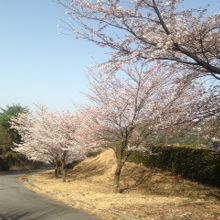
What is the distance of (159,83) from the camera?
1872 cm

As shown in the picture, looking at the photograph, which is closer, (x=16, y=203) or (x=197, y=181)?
A: (x=16, y=203)

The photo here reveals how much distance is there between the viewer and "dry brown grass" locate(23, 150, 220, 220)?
13008 millimetres

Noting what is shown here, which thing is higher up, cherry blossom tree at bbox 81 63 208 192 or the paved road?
cherry blossom tree at bbox 81 63 208 192

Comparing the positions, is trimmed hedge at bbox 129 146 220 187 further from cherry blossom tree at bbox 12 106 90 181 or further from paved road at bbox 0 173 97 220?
paved road at bbox 0 173 97 220

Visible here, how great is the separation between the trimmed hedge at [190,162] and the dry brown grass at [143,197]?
436 millimetres

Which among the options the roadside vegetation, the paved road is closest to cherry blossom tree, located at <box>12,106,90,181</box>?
the roadside vegetation

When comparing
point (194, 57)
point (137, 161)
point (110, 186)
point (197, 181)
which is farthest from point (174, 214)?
point (137, 161)

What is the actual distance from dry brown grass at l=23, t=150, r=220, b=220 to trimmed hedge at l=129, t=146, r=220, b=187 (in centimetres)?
44

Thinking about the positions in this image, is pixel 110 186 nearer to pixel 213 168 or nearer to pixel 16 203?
pixel 213 168

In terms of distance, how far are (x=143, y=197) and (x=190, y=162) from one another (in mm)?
4666

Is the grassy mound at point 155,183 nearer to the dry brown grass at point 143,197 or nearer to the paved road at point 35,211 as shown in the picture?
the dry brown grass at point 143,197

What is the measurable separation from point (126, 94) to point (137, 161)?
855 centimetres

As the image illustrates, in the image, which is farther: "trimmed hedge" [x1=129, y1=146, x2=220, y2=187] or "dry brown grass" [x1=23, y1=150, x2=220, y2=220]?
"trimmed hedge" [x1=129, y1=146, x2=220, y2=187]

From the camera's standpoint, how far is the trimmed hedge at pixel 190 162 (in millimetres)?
19750
